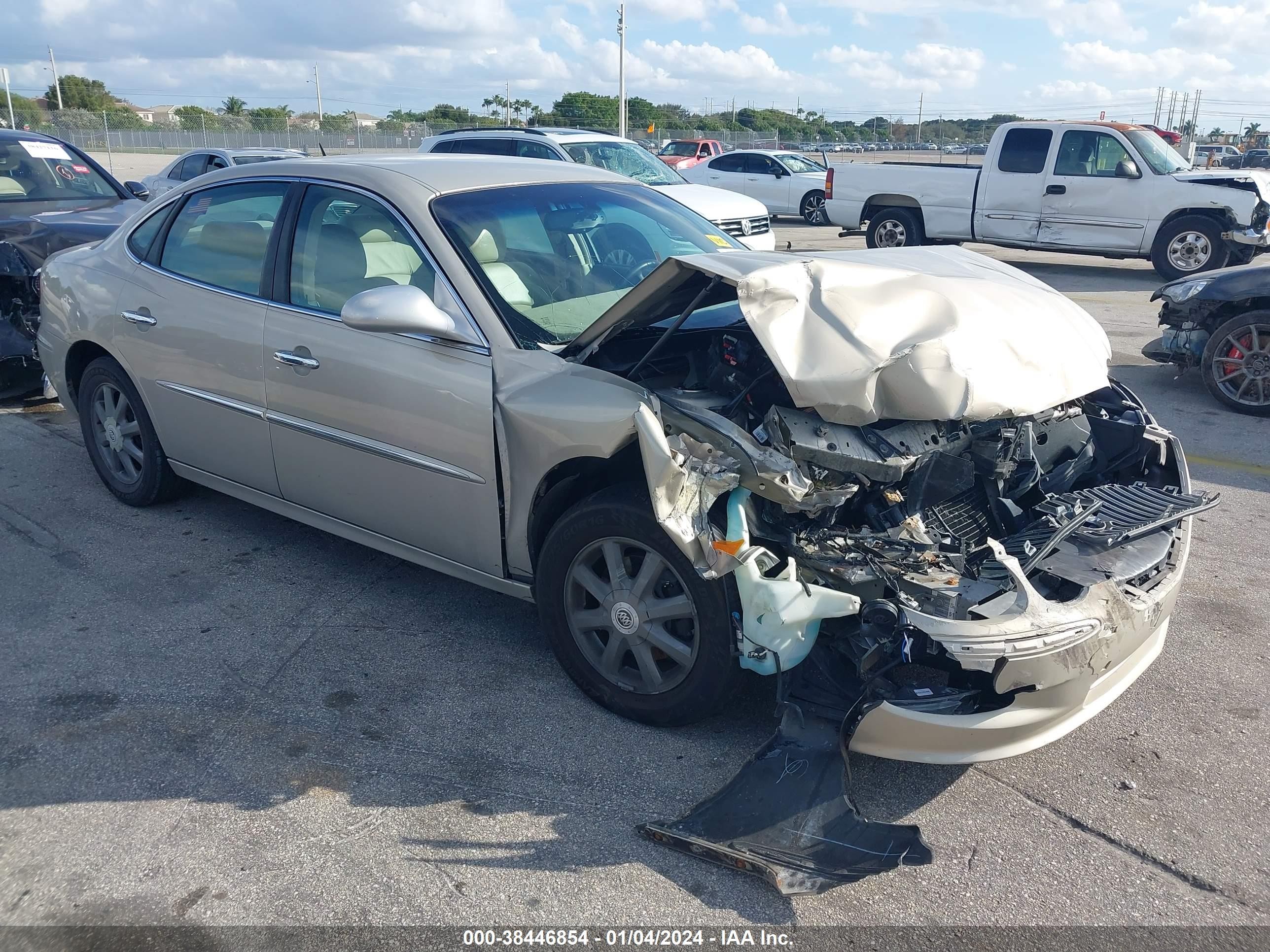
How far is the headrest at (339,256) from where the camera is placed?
4.05 meters

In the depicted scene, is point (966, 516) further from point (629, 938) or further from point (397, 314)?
point (397, 314)

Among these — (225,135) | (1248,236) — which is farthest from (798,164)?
(225,135)

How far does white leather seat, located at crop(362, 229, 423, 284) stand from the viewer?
3.87 metres

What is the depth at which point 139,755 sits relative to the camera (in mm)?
3336

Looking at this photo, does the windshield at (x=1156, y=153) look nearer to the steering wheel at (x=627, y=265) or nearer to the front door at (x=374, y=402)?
the steering wheel at (x=627, y=265)

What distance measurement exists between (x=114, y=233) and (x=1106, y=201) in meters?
12.4

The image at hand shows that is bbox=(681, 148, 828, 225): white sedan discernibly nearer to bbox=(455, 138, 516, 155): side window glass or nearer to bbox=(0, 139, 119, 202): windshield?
bbox=(455, 138, 516, 155): side window glass

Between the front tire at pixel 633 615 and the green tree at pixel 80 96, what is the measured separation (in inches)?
3276

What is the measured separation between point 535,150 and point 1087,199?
7.41 m

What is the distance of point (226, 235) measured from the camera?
464cm

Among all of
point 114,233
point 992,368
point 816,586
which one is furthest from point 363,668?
point 114,233

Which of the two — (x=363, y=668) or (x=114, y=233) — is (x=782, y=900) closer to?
(x=363, y=668)

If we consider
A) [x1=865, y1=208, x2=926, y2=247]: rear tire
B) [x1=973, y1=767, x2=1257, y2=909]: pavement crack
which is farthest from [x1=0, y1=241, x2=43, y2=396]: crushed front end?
[x1=865, y1=208, x2=926, y2=247]: rear tire

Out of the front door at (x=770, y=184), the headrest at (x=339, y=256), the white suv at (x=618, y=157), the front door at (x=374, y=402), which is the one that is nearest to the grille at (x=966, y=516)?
the front door at (x=374, y=402)
